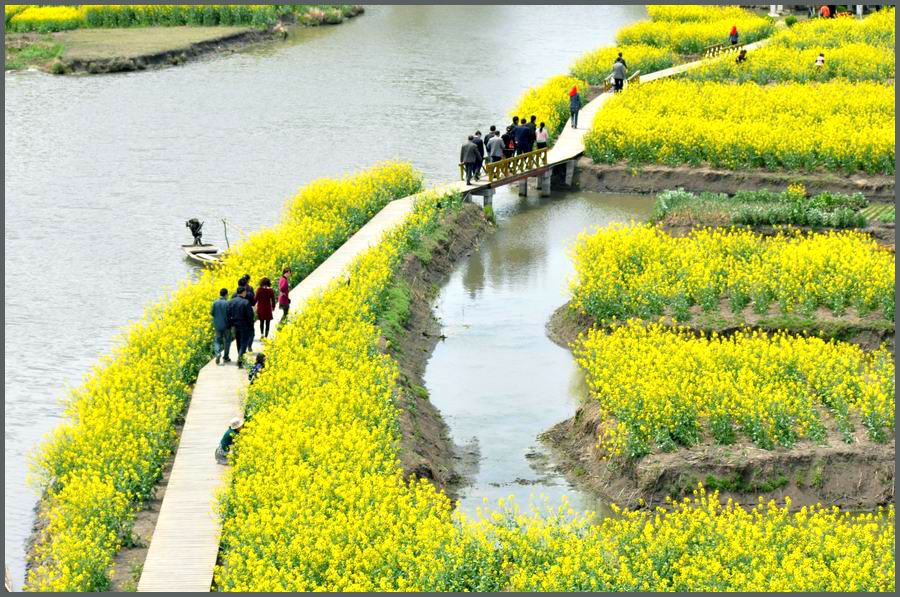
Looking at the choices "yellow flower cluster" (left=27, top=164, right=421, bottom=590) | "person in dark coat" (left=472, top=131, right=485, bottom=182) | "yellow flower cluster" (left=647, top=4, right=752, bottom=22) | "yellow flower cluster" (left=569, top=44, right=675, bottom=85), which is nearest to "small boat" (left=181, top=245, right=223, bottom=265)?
"yellow flower cluster" (left=27, top=164, right=421, bottom=590)

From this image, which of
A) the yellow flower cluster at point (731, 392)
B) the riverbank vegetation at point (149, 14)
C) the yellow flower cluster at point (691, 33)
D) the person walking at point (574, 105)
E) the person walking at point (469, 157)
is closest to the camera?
the yellow flower cluster at point (731, 392)

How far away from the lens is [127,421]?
22234 millimetres

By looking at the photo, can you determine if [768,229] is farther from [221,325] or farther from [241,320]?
[221,325]

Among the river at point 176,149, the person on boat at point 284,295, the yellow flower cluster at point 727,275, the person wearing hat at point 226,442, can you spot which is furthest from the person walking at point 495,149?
the person wearing hat at point 226,442

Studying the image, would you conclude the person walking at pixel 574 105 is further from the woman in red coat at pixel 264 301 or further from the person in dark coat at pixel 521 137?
the woman in red coat at pixel 264 301

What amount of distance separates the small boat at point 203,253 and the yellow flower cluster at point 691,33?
35.2 metres

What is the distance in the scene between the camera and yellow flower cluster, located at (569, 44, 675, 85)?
57938 mm

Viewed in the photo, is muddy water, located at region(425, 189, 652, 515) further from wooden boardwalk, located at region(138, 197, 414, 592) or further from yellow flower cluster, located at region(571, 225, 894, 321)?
wooden boardwalk, located at region(138, 197, 414, 592)

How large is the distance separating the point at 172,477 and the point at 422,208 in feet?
54.6

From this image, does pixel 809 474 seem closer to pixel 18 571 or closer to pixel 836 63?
pixel 18 571

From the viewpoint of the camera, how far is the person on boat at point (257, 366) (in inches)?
939

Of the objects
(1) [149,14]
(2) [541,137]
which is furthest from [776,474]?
(1) [149,14]

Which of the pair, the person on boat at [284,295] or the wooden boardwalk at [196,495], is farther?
the person on boat at [284,295]

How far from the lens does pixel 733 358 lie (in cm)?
2455
